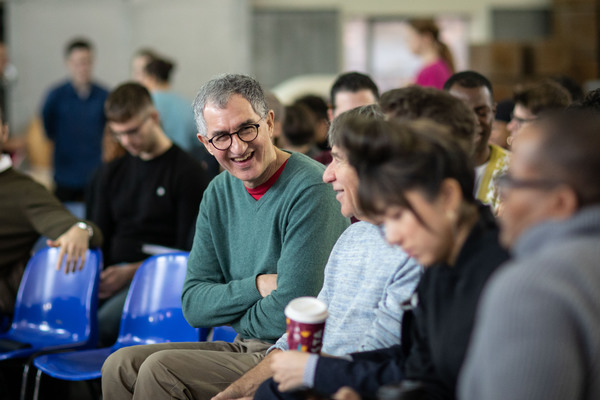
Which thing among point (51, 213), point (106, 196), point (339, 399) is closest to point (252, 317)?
point (339, 399)

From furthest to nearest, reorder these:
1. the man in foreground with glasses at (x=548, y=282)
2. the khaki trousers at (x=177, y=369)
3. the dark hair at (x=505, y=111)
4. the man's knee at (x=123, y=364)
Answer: the dark hair at (x=505, y=111)
the man's knee at (x=123, y=364)
the khaki trousers at (x=177, y=369)
the man in foreground with glasses at (x=548, y=282)

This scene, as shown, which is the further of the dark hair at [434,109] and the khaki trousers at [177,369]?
the khaki trousers at [177,369]

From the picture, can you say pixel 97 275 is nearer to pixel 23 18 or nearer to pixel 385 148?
pixel 385 148

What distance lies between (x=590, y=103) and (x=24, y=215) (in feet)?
8.11

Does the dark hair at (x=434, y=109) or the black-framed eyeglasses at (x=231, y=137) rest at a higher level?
the dark hair at (x=434, y=109)

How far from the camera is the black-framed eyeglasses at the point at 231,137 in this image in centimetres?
225

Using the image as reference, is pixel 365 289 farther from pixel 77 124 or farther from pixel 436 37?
pixel 77 124

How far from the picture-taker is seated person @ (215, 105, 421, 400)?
5.59ft

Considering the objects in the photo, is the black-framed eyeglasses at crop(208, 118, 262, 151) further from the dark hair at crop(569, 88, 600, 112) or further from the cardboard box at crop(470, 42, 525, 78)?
the cardboard box at crop(470, 42, 525, 78)

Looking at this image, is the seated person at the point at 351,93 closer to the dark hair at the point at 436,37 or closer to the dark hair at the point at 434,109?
the dark hair at the point at 436,37

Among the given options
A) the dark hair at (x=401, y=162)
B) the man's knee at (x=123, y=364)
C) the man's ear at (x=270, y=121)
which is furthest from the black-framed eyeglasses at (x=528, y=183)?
the man's knee at (x=123, y=364)

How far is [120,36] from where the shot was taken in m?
9.16

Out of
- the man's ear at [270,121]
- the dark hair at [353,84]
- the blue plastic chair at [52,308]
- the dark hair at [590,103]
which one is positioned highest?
the dark hair at [353,84]

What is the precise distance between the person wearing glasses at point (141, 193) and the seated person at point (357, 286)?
157cm
